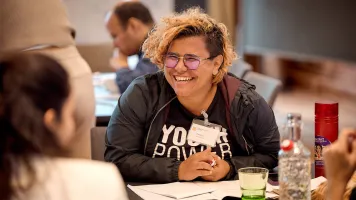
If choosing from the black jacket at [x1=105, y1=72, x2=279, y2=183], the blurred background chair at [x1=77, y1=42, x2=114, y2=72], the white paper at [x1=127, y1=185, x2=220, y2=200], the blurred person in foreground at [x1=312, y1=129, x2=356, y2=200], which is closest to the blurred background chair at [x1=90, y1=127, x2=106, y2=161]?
the black jacket at [x1=105, y1=72, x2=279, y2=183]

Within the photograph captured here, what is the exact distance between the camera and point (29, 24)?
2691 mm

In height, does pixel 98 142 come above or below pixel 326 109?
below

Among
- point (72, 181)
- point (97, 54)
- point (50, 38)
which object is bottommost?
point (72, 181)

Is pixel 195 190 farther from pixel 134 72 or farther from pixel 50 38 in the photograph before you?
pixel 134 72

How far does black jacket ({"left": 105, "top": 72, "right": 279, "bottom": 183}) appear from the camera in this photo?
8.48 feet

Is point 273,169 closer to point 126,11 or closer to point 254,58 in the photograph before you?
point 126,11

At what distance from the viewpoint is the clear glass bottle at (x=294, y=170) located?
6.17ft

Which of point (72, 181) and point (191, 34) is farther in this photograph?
point (191, 34)

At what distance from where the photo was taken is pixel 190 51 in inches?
104

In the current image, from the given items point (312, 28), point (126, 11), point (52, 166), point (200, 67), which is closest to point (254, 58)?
point (312, 28)

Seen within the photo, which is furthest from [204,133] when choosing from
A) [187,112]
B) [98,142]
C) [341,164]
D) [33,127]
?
[33,127]

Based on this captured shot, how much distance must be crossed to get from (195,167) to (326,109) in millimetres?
512

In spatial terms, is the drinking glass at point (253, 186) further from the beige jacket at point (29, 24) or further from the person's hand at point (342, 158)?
the beige jacket at point (29, 24)

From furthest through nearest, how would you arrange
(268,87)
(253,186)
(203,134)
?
(268,87) < (203,134) < (253,186)
